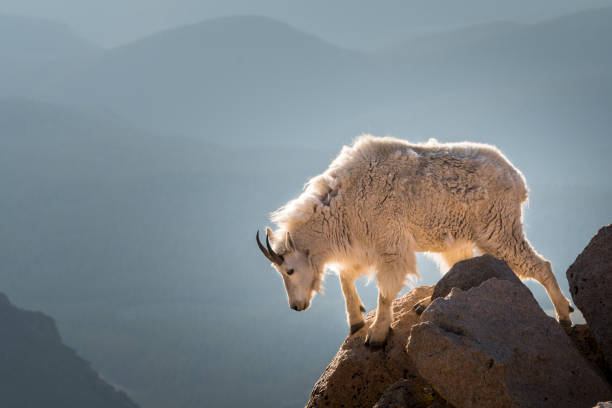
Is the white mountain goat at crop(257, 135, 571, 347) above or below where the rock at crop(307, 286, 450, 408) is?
above

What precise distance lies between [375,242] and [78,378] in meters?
115

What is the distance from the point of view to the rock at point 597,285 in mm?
5145

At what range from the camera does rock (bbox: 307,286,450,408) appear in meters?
6.88

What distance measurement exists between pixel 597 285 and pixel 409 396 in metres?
2.22

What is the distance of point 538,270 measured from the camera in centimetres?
747

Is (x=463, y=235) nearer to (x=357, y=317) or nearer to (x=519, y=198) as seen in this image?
(x=519, y=198)

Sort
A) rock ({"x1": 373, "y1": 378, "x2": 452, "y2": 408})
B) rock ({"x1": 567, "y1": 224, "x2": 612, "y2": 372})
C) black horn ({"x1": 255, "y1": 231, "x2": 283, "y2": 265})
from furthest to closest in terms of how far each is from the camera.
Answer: black horn ({"x1": 255, "y1": 231, "x2": 283, "y2": 265}) < rock ({"x1": 373, "y1": 378, "x2": 452, "y2": 408}) < rock ({"x1": 567, "y1": 224, "x2": 612, "y2": 372})

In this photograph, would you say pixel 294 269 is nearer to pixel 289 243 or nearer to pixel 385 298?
pixel 289 243

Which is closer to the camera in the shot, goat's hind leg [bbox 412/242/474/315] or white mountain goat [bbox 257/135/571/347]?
white mountain goat [bbox 257/135/571/347]

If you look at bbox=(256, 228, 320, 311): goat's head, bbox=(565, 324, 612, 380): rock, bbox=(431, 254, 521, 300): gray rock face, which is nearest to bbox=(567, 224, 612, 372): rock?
bbox=(565, 324, 612, 380): rock

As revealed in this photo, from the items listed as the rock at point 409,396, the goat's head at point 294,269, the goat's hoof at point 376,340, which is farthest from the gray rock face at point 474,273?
the goat's head at point 294,269

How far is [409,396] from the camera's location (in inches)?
225

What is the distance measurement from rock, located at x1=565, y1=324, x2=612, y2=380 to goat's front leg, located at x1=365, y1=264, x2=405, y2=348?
222cm

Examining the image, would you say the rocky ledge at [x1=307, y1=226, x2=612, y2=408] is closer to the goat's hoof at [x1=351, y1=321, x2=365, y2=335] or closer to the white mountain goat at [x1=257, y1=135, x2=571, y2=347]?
the white mountain goat at [x1=257, y1=135, x2=571, y2=347]
